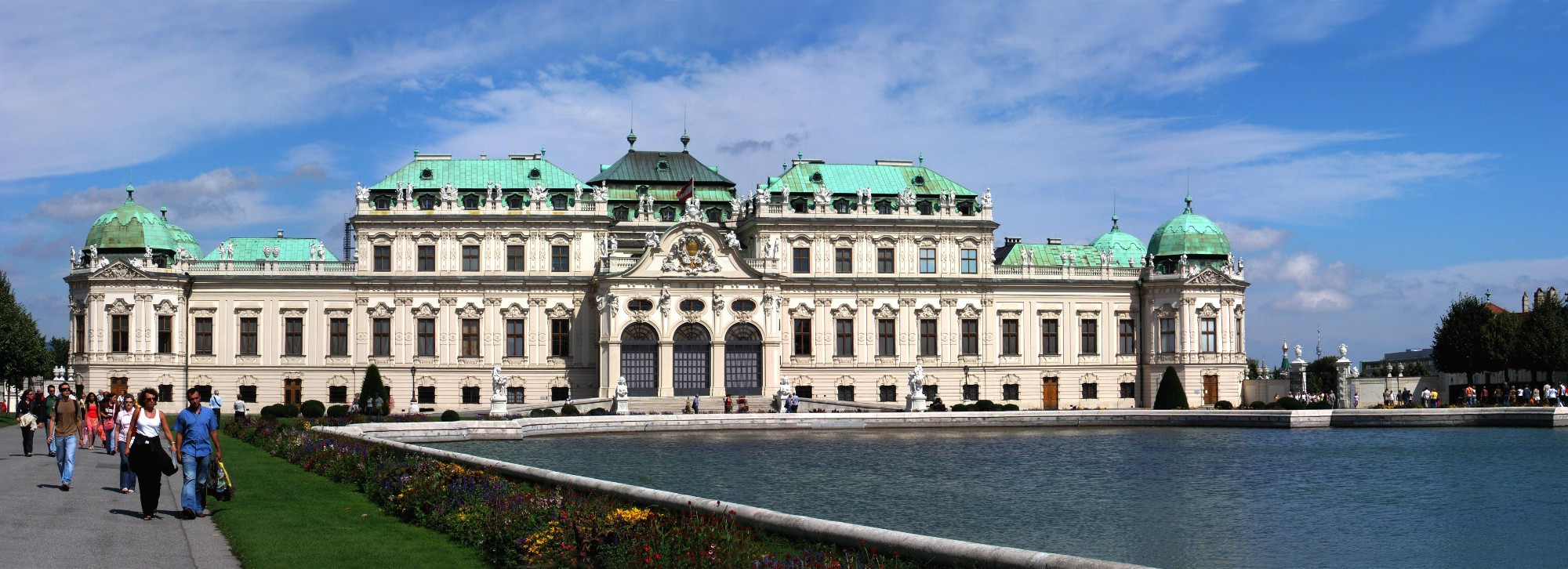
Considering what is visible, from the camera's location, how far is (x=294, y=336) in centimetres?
7894

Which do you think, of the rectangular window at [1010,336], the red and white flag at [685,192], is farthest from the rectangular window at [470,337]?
the rectangular window at [1010,336]

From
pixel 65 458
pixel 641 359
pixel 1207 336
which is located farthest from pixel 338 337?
pixel 65 458

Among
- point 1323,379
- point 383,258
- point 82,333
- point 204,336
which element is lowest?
point 1323,379

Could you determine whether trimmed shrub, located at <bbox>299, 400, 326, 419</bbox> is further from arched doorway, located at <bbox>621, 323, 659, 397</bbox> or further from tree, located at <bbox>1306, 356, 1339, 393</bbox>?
tree, located at <bbox>1306, 356, 1339, 393</bbox>

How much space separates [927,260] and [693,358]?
1444cm

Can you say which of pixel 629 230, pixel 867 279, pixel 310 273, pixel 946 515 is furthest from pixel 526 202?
pixel 946 515

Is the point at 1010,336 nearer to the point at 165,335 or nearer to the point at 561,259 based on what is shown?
the point at 561,259

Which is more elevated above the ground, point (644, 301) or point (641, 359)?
point (644, 301)

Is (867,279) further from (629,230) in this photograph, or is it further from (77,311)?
(77,311)

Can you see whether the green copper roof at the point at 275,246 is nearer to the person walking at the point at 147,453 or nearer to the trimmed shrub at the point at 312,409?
the trimmed shrub at the point at 312,409

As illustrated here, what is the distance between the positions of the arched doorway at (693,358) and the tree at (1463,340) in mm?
49180

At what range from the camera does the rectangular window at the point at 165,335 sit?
77062mm

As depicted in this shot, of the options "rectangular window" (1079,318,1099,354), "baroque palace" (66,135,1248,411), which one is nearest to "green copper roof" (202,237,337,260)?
"baroque palace" (66,135,1248,411)

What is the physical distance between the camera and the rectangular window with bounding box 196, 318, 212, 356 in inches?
3081
